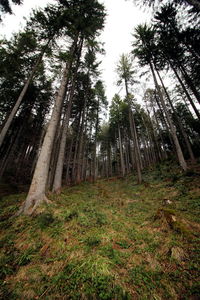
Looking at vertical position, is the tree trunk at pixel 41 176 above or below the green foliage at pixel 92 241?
above

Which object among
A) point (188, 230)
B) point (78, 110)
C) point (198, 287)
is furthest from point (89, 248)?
point (78, 110)

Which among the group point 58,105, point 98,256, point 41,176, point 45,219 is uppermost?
point 58,105

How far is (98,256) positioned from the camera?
239cm

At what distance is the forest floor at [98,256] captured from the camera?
71.4 inches

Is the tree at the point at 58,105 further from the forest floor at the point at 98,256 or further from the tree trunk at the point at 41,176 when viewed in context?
the forest floor at the point at 98,256

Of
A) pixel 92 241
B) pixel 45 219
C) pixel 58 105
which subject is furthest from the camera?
pixel 58 105

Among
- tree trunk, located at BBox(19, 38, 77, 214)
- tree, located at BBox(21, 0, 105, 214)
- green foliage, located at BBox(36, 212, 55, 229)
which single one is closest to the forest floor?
green foliage, located at BBox(36, 212, 55, 229)

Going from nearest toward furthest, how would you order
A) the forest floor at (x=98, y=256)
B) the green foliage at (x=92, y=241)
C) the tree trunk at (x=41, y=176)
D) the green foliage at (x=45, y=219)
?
the forest floor at (x=98, y=256)
the green foliage at (x=92, y=241)
the green foliage at (x=45, y=219)
the tree trunk at (x=41, y=176)

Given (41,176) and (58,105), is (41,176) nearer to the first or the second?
(41,176)

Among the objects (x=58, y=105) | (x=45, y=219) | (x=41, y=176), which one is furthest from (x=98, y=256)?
(x=58, y=105)

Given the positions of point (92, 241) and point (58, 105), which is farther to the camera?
point (58, 105)

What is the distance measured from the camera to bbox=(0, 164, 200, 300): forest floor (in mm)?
1814

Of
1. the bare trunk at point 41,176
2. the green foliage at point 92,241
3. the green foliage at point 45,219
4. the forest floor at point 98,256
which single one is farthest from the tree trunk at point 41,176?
the green foliage at point 92,241

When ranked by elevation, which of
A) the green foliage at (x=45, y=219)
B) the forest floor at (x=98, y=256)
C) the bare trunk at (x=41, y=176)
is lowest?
the forest floor at (x=98, y=256)
